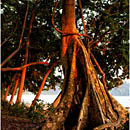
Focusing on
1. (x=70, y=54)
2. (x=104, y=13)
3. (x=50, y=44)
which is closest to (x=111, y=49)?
(x=104, y=13)

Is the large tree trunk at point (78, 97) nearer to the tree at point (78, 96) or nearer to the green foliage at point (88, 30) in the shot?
the tree at point (78, 96)

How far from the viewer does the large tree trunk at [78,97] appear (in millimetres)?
4059

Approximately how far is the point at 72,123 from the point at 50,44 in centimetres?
647

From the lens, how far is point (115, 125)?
4.02m

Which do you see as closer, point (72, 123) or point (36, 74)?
point (72, 123)

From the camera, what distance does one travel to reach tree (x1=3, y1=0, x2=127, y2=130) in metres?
4.07

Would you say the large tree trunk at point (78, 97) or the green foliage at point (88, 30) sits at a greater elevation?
the green foliage at point (88, 30)

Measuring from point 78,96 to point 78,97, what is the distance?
3cm

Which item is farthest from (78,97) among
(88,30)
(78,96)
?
(88,30)

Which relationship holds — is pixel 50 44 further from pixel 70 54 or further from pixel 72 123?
pixel 72 123

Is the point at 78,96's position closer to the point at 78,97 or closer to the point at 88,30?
the point at 78,97

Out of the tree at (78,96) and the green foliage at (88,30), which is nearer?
the tree at (78,96)

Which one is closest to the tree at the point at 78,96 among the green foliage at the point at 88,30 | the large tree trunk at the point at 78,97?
the large tree trunk at the point at 78,97

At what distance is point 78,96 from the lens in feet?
15.5
